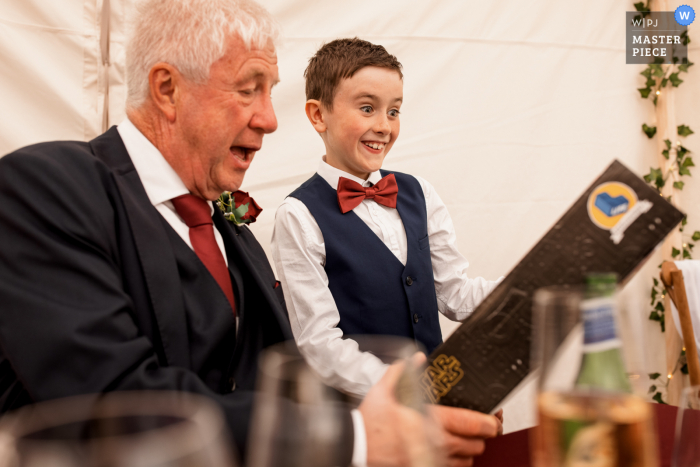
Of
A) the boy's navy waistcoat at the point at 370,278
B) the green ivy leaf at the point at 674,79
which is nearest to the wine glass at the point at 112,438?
the boy's navy waistcoat at the point at 370,278

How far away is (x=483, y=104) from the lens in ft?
7.57

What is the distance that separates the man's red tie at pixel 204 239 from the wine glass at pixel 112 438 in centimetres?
73

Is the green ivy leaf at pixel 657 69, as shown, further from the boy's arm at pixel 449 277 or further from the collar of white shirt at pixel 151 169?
the collar of white shirt at pixel 151 169

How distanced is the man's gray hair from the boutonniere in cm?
35

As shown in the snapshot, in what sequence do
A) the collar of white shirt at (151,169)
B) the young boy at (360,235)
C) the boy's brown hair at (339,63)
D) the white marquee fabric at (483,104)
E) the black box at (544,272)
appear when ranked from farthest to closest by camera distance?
the white marquee fabric at (483,104), the boy's brown hair at (339,63), the young boy at (360,235), the collar of white shirt at (151,169), the black box at (544,272)

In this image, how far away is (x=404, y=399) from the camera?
34 cm

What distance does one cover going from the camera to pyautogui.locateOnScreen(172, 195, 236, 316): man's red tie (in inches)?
38.6

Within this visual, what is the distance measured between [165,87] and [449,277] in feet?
3.21

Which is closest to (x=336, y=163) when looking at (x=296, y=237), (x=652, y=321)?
(x=296, y=237)

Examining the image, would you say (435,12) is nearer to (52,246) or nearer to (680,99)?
(680,99)

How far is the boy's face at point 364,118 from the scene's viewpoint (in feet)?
Result: 4.87

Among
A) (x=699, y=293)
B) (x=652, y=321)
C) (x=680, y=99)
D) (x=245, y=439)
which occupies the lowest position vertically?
(x=652, y=321)

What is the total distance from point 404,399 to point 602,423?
0.54 ft

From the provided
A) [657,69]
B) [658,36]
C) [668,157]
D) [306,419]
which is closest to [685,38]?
[658,36]
